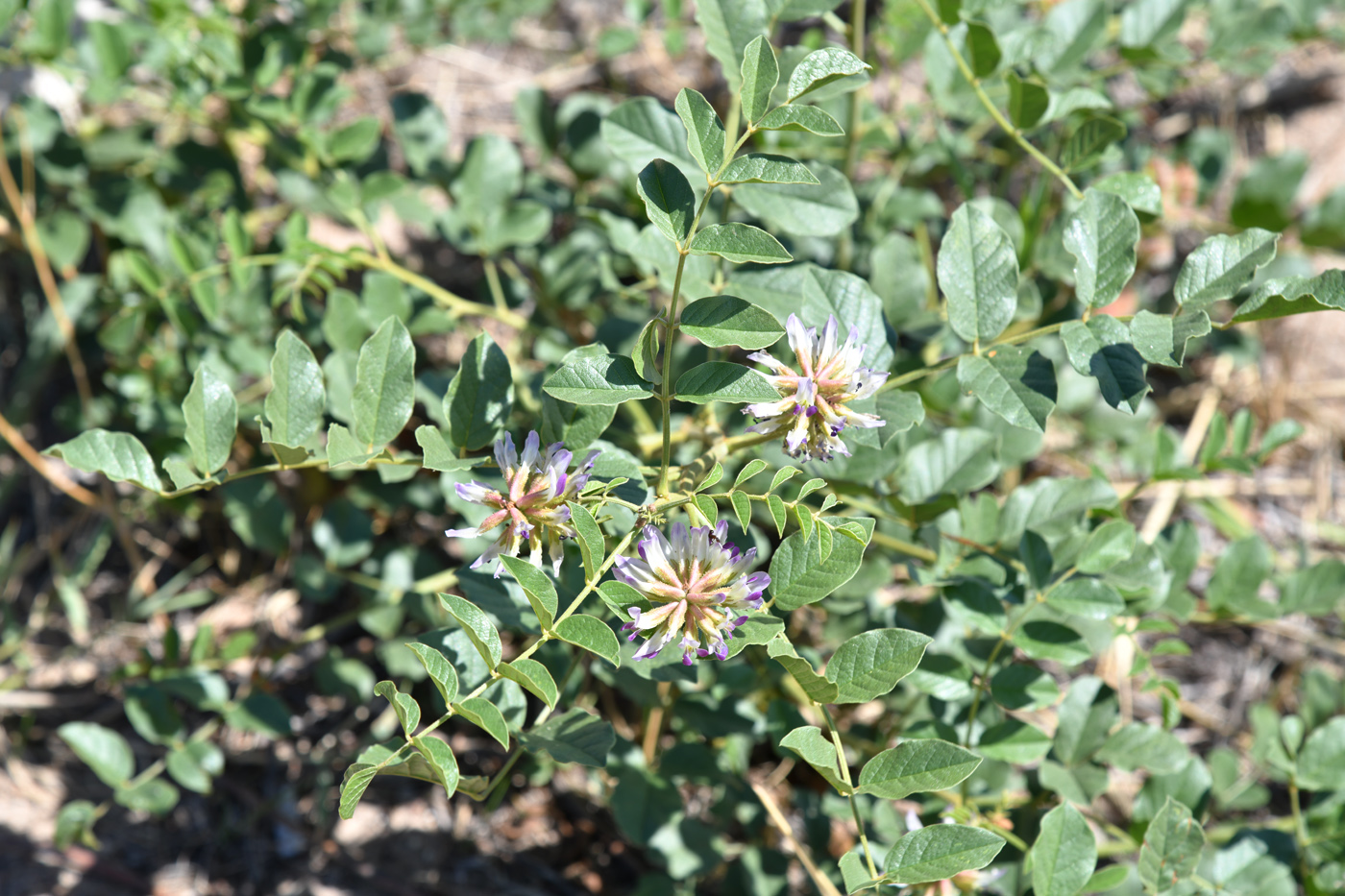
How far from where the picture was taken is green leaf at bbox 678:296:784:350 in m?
1.11

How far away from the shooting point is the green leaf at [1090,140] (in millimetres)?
1452

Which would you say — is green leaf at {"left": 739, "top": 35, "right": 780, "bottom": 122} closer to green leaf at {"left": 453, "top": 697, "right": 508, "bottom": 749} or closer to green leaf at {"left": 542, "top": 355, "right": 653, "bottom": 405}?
green leaf at {"left": 542, "top": 355, "right": 653, "bottom": 405}

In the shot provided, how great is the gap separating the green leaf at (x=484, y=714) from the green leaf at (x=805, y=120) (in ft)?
2.31

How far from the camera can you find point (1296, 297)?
1.14m

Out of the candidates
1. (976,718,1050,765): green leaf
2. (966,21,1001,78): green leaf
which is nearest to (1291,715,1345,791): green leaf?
(976,718,1050,765): green leaf

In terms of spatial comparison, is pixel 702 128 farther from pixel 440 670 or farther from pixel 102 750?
pixel 102 750

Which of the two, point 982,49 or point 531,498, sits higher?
point 982,49

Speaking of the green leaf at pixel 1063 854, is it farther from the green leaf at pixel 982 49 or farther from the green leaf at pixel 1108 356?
the green leaf at pixel 982 49

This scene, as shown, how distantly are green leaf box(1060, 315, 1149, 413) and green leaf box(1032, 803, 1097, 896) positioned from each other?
572mm

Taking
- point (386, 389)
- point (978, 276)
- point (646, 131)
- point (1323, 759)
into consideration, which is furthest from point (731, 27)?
point (1323, 759)

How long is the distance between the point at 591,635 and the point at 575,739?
0.24 metres

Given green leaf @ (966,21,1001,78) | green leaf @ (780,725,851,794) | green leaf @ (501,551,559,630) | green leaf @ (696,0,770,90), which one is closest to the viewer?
green leaf @ (501,551,559,630)

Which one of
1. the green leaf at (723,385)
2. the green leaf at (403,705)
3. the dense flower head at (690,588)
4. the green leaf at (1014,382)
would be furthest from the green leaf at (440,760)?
the green leaf at (1014,382)

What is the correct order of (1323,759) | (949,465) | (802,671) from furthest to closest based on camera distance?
1. (1323,759)
2. (949,465)
3. (802,671)
